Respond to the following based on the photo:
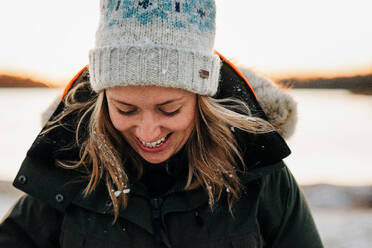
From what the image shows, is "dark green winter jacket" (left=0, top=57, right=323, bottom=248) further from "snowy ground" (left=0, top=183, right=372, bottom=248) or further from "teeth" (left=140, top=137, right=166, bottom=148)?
"snowy ground" (left=0, top=183, right=372, bottom=248)

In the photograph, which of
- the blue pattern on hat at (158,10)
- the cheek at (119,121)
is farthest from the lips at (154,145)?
the blue pattern on hat at (158,10)

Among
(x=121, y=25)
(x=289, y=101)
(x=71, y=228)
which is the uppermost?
(x=121, y=25)

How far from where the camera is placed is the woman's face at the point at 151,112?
1293 millimetres

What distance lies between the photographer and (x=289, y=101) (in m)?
1.70

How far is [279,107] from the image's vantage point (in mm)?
1678

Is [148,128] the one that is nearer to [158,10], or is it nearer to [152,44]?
[152,44]

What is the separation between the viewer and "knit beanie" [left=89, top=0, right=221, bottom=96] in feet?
4.17

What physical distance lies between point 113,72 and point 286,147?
2.78ft

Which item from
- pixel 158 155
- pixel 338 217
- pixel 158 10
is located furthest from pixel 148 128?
pixel 338 217

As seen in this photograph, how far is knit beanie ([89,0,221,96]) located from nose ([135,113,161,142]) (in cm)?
14

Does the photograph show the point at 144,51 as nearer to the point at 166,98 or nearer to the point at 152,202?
the point at 166,98

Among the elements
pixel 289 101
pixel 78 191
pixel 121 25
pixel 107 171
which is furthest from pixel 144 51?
pixel 289 101

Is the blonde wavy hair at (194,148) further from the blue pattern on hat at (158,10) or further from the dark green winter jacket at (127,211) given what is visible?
the blue pattern on hat at (158,10)

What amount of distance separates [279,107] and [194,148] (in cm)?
48
